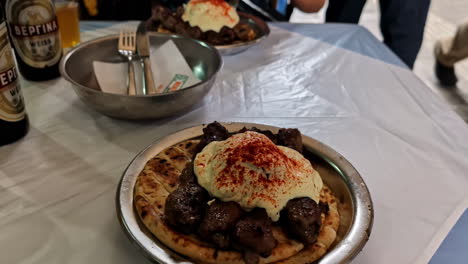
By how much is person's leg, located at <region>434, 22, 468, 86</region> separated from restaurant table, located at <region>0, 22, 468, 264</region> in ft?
7.24

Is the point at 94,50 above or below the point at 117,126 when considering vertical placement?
above

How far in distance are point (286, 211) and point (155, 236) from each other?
26 cm

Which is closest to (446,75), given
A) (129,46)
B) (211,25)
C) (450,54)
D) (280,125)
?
(450,54)

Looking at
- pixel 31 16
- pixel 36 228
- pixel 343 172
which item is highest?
pixel 31 16

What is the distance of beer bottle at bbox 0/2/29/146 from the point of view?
1021 millimetres

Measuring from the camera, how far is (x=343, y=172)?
96 centimetres

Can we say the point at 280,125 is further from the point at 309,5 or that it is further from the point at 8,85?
the point at 309,5

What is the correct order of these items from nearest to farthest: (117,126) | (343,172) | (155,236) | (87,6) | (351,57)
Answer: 1. (155,236)
2. (343,172)
3. (117,126)
4. (351,57)
5. (87,6)

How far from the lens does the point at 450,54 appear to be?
3.68 meters

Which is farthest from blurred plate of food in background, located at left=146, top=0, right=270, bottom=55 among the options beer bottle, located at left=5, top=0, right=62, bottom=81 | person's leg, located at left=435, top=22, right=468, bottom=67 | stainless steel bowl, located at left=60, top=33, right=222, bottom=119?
person's leg, located at left=435, top=22, right=468, bottom=67

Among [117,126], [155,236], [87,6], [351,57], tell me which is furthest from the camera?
[87,6]

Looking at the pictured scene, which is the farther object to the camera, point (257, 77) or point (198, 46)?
point (257, 77)

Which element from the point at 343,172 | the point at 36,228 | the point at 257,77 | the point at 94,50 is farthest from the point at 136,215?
the point at 257,77

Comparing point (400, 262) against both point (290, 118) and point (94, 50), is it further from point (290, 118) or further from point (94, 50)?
point (94, 50)
